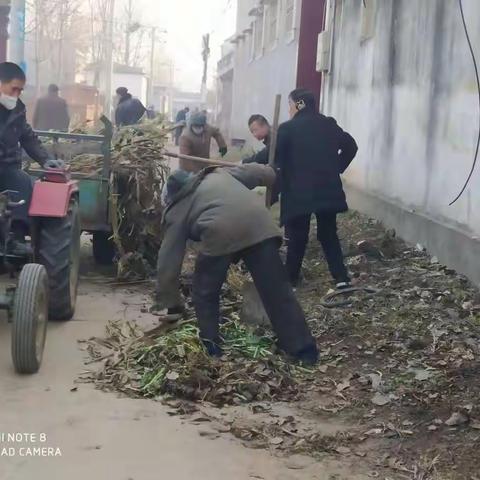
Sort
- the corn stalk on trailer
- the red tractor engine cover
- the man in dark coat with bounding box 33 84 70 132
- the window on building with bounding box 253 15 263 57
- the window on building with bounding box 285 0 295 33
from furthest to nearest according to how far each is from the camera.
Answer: the window on building with bounding box 253 15 263 57, the window on building with bounding box 285 0 295 33, the man in dark coat with bounding box 33 84 70 132, the corn stalk on trailer, the red tractor engine cover

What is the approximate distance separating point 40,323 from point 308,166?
2.88 m

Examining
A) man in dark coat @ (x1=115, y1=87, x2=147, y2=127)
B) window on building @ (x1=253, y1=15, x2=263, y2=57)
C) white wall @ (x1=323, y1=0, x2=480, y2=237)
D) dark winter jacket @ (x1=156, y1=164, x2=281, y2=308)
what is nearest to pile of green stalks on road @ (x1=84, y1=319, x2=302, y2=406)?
dark winter jacket @ (x1=156, y1=164, x2=281, y2=308)

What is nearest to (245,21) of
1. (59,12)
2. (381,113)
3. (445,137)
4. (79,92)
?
(59,12)

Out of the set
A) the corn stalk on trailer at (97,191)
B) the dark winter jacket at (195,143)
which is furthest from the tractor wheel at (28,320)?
the dark winter jacket at (195,143)

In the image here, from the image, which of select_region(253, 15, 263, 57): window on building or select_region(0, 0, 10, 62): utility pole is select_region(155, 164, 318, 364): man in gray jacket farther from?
select_region(253, 15, 263, 57): window on building

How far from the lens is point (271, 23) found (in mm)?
27234

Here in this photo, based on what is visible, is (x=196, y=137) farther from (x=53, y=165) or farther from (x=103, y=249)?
(x=53, y=165)

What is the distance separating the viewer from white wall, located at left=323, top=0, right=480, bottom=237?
7691 millimetres

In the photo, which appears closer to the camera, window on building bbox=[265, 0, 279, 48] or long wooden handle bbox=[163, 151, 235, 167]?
long wooden handle bbox=[163, 151, 235, 167]

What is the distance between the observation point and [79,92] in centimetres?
3528

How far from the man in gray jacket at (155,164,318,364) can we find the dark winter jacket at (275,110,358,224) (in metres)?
1.53

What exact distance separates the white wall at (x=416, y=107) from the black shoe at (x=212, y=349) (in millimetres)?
2610

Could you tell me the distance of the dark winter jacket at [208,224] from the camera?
5.73 m

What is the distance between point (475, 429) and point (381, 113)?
6.79m
